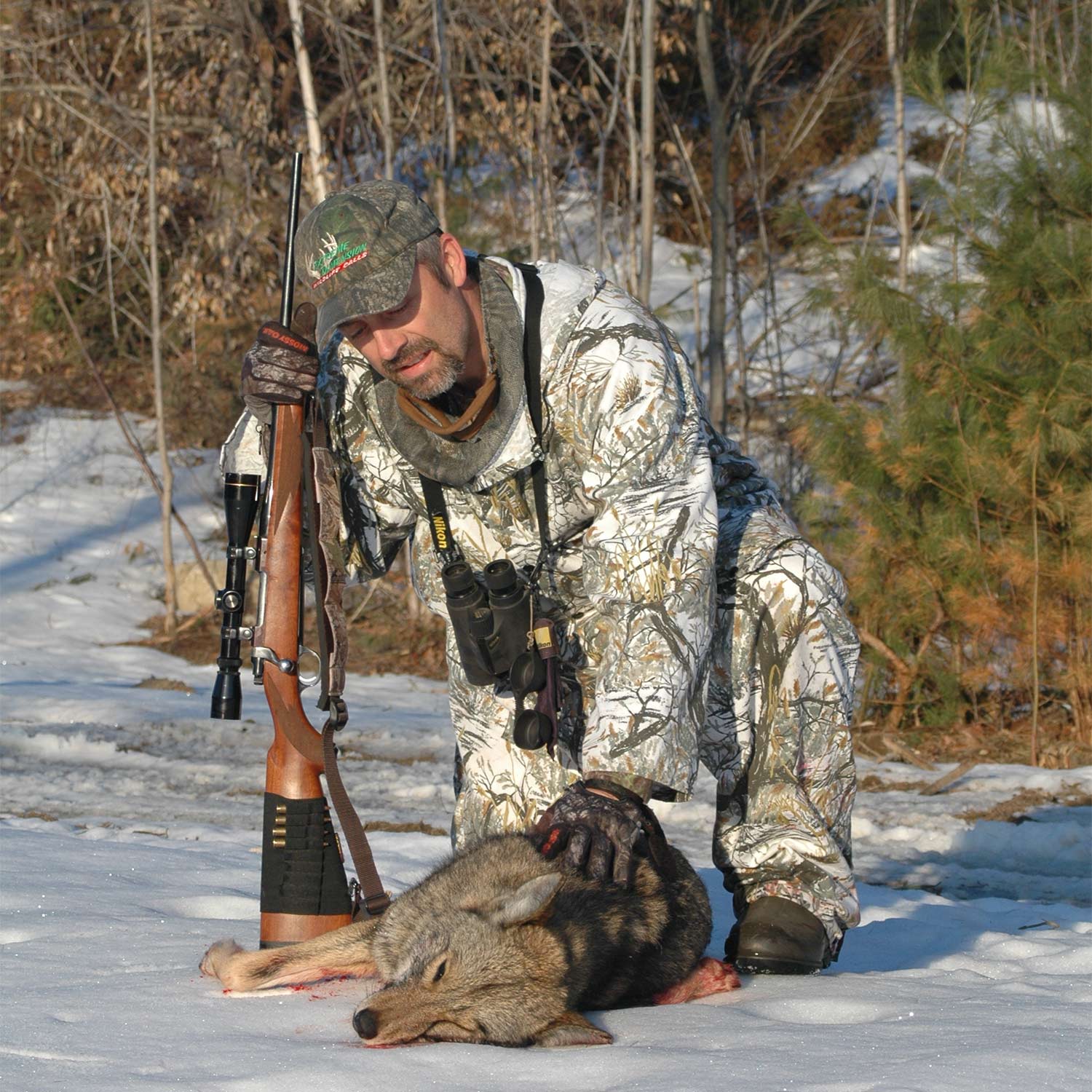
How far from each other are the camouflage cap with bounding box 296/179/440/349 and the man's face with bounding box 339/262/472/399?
0.04m

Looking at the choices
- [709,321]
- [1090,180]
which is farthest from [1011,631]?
[709,321]

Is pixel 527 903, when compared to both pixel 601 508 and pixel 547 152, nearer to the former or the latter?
pixel 601 508

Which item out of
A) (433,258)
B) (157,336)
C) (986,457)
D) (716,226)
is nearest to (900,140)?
(716,226)

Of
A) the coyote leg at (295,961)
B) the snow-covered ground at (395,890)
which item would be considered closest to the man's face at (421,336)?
the coyote leg at (295,961)

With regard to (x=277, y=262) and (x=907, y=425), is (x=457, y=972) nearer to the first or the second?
(x=907, y=425)

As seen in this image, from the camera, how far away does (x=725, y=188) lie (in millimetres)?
10352

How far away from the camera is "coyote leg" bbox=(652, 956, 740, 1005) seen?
9.71ft

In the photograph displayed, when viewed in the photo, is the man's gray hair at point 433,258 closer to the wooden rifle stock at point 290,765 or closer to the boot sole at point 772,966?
the wooden rifle stock at point 290,765

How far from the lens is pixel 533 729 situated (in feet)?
11.4

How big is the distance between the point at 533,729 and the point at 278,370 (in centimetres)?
113

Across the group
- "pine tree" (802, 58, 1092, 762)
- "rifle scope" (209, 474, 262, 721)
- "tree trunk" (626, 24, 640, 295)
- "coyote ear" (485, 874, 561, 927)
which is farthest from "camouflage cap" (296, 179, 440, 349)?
"tree trunk" (626, 24, 640, 295)

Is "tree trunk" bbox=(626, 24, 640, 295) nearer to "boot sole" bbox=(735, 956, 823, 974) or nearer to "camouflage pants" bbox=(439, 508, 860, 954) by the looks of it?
"camouflage pants" bbox=(439, 508, 860, 954)

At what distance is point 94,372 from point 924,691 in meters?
7.35

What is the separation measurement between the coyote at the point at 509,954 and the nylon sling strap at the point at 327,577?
1.49 ft
